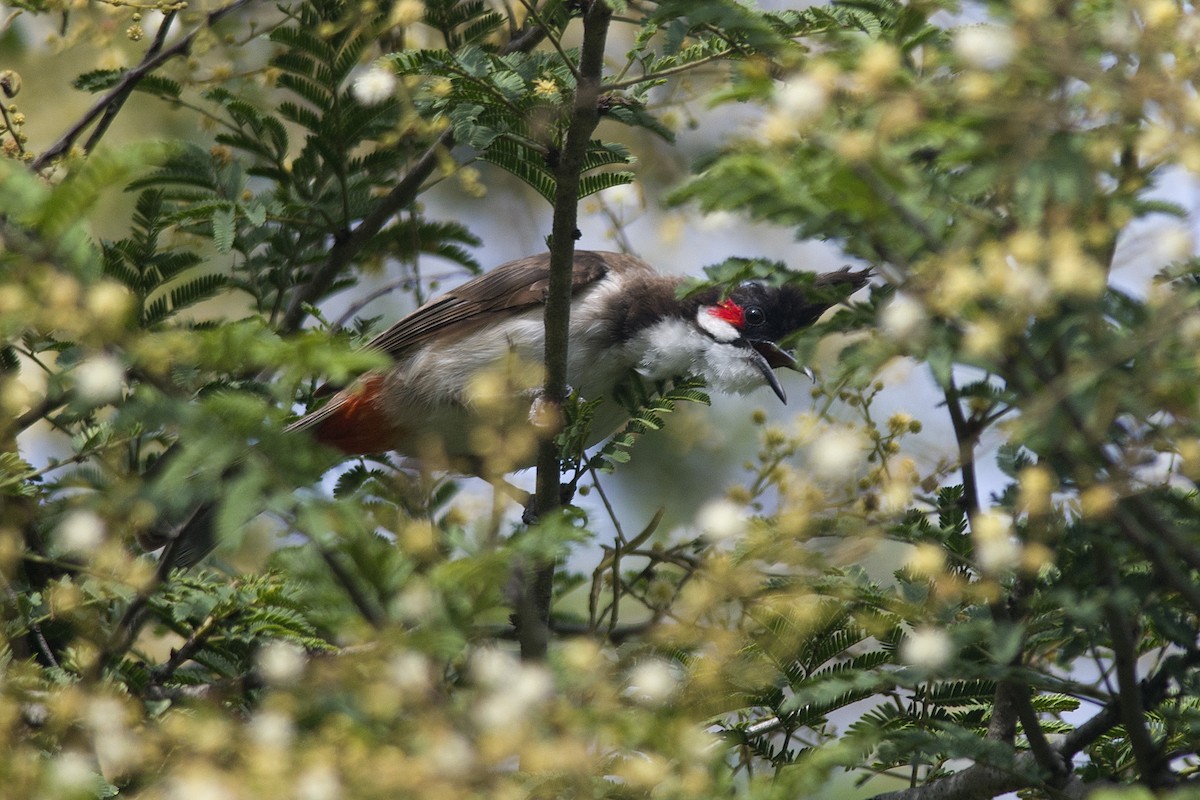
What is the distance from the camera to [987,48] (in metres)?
1.61

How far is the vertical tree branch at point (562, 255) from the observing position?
289 cm

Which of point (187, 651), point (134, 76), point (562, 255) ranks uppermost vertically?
point (134, 76)

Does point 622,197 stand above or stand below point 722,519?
above

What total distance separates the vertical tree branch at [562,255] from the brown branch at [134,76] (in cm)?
110

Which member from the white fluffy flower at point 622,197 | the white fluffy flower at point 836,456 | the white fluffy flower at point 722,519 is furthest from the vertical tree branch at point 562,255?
the white fluffy flower at point 622,197

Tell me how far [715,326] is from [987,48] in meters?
2.94

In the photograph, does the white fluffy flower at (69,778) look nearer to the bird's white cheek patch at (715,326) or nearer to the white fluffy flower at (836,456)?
the white fluffy flower at (836,456)

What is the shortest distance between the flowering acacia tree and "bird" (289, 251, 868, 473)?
1418mm

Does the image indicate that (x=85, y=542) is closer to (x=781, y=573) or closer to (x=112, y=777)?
(x=112, y=777)

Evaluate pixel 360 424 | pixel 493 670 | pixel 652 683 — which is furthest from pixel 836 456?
pixel 360 424

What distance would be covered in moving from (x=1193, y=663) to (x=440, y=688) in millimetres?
1172

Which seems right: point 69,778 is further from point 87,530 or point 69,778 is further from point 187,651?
point 187,651

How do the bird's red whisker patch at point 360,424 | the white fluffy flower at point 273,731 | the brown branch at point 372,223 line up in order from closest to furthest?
1. the white fluffy flower at point 273,731
2. the brown branch at point 372,223
3. the bird's red whisker patch at point 360,424

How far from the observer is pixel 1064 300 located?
1692 mm
